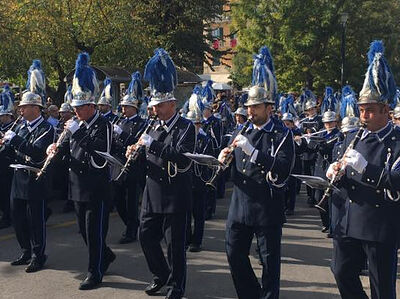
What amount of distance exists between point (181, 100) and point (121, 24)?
3.55 m

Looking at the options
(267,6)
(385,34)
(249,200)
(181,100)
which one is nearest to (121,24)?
(181,100)

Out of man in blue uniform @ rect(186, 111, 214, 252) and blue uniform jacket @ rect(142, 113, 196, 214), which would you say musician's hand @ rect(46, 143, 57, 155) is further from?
man in blue uniform @ rect(186, 111, 214, 252)

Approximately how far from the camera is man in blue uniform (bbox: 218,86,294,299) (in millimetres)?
5082

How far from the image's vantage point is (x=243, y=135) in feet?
17.4

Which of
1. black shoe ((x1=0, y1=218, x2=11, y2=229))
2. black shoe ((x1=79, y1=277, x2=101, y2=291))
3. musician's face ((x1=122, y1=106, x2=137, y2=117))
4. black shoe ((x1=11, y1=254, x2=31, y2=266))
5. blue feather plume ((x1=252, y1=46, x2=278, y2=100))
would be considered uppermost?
blue feather plume ((x1=252, y1=46, x2=278, y2=100))

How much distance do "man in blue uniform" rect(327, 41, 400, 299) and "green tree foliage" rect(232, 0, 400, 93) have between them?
2232cm

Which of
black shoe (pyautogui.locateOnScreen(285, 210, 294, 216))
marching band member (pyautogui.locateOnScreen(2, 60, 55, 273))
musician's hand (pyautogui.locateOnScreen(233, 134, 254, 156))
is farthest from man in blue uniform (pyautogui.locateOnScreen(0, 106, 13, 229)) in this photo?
musician's hand (pyautogui.locateOnScreen(233, 134, 254, 156))

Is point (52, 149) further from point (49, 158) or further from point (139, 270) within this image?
point (139, 270)

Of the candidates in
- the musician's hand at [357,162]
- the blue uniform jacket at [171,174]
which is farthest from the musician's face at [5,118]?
the musician's hand at [357,162]

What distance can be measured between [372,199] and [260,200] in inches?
41.2

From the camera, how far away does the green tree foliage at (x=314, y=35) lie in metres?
26.9

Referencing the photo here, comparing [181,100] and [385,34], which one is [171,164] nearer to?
[181,100]

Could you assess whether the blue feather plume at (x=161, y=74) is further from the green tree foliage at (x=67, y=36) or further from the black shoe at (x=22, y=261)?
the green tree foliage at (x=67, y=36)

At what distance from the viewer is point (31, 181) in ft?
22.5
